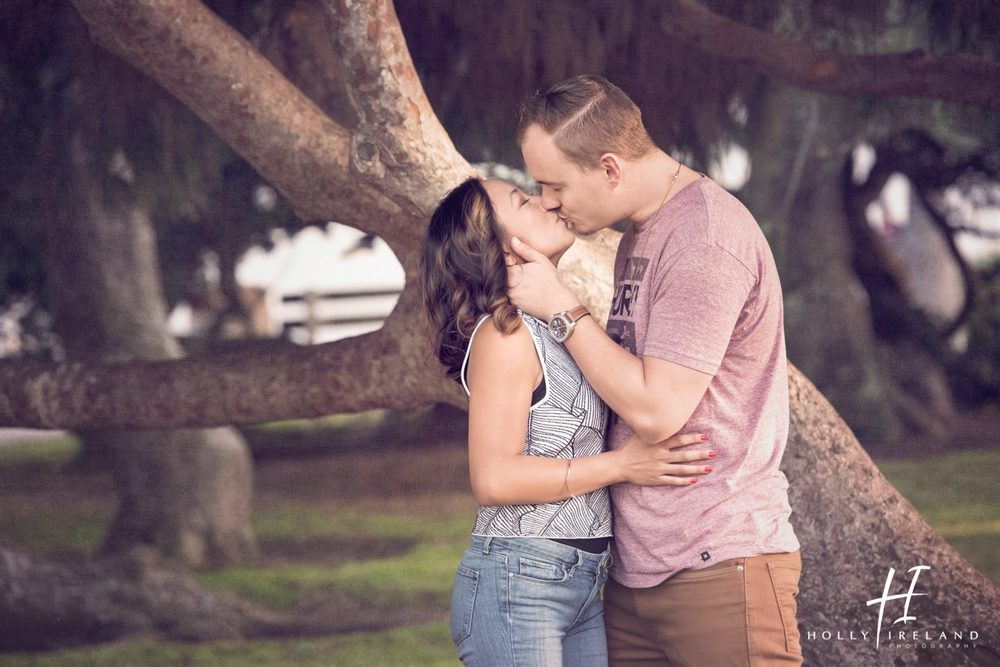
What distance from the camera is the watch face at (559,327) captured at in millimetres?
1572

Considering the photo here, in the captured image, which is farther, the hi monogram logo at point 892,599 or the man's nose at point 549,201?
the hi monogram logo at point 892,599

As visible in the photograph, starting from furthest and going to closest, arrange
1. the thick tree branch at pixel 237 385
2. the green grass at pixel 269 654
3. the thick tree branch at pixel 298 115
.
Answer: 1. the green grass at pixel 269 654
2. the thick tree branch at pixel 237 385
3. the thick tree branch at pixel 298 115

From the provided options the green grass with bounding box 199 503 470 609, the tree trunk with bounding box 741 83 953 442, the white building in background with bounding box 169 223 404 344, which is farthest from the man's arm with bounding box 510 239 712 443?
the white building in background with bounding box 169 223 404 344

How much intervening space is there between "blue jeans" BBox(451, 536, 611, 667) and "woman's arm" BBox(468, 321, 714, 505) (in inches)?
3.6

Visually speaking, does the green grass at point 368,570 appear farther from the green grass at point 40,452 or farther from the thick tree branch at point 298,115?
the green grass at point 40,452

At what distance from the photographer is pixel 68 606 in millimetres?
4379

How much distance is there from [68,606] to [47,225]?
2093mm

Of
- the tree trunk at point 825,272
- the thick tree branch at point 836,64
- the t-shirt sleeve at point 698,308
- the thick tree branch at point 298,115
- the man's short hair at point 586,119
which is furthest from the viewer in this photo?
the tree trunk at point 825,272

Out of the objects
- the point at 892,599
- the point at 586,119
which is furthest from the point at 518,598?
the point at 892,599

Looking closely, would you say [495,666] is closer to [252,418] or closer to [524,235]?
[524,235]

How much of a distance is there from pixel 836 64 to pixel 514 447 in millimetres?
2066

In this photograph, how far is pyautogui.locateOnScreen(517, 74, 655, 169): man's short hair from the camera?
63.7 inches

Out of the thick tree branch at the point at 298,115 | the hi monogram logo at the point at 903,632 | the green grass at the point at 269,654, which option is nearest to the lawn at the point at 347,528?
the green grass at the point at 269,654

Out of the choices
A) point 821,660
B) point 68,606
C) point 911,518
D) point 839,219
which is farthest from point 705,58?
point 839,219
